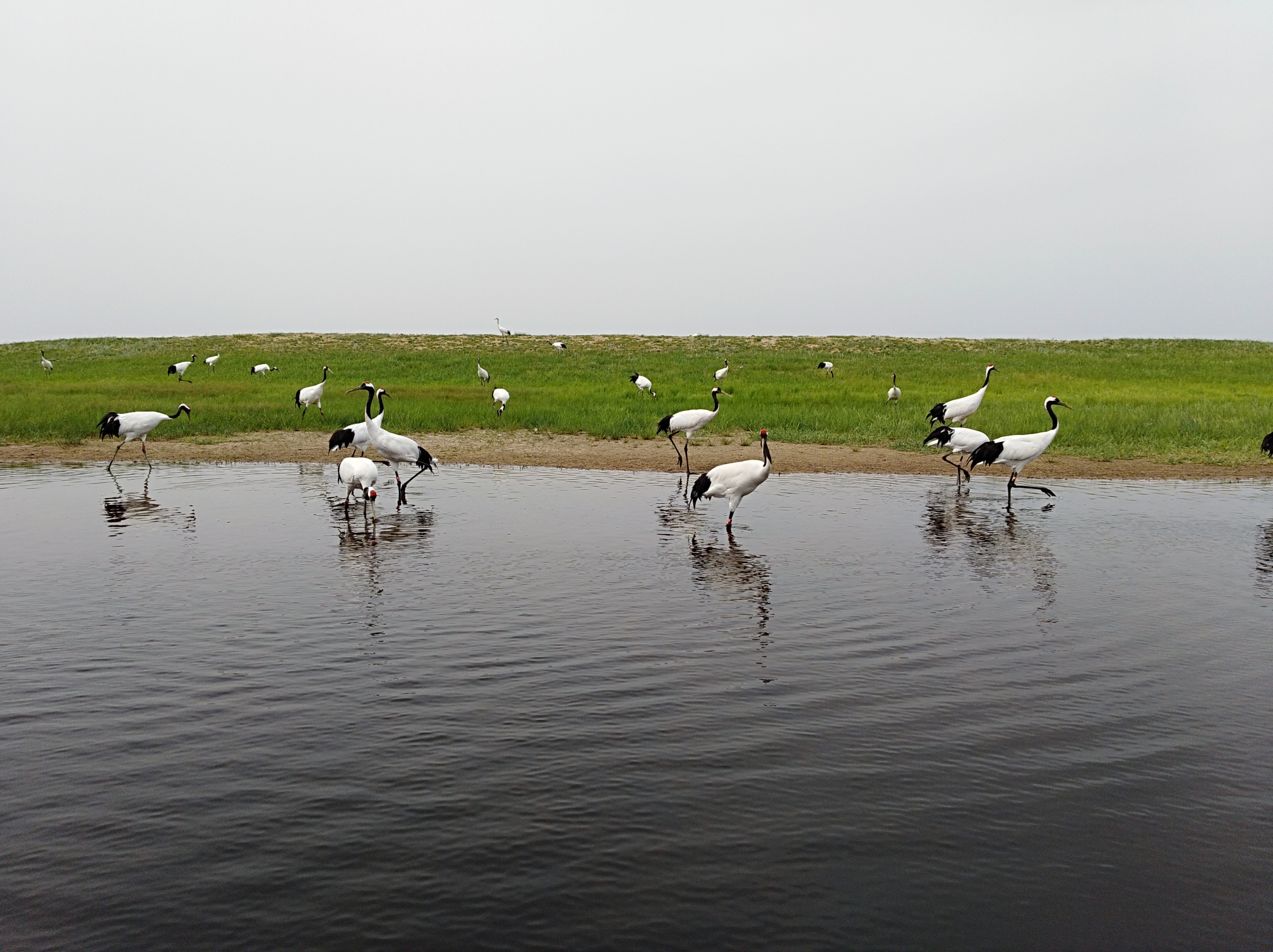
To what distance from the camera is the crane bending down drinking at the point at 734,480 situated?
1627 centimetres

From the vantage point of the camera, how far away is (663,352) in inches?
2477

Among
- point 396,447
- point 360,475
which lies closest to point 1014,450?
point 396,447

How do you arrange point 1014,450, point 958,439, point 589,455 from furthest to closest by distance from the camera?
point 589,455
point 958,439
point 1014,450

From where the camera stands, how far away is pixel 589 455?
87.1 feet

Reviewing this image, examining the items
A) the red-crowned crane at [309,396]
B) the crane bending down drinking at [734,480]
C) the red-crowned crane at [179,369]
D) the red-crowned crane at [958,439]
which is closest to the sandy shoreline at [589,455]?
the red-crowned crane at [958,439]

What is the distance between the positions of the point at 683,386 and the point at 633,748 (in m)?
35.9

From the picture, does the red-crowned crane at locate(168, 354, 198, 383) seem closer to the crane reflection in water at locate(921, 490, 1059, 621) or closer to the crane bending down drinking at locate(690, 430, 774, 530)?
the crane bending down drinking at locate(690, 430, 774, 530)

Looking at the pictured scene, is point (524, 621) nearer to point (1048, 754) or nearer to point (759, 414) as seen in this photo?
point (1048, 754)

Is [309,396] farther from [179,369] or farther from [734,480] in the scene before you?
[734,480]

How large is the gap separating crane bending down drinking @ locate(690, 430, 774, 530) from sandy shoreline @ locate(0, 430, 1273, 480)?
678cm

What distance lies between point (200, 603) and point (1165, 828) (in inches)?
375

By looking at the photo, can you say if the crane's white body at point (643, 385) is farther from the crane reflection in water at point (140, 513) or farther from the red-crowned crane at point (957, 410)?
the crane reflection in water at point (140, 513)

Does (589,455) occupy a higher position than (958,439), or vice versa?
(958,439)

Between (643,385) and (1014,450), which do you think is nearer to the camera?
(1014,450)
